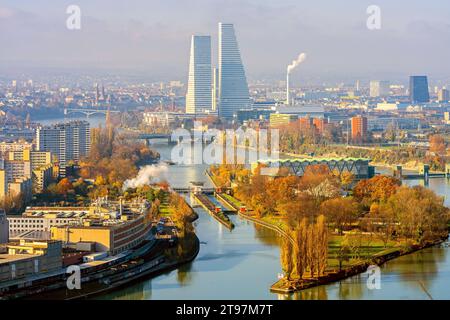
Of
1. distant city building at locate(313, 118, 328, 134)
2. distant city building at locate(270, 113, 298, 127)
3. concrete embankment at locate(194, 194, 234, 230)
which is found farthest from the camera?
distant city building at locate(270, 113, 298, 127)

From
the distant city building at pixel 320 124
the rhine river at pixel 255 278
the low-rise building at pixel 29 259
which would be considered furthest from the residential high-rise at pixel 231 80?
the low-rise building at pixel 29 259

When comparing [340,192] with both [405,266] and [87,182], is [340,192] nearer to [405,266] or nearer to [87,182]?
[87,182]

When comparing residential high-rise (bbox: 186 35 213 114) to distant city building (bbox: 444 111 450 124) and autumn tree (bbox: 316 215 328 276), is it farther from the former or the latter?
autumn tree (bbox: 316 215 328 276)

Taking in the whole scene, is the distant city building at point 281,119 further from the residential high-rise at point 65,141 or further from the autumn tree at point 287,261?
the autumn tree at point 287,261

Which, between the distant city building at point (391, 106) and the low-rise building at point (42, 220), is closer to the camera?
the low-rise building at point (42, 220)

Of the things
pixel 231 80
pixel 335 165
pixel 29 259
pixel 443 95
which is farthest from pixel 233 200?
pixel 443 95

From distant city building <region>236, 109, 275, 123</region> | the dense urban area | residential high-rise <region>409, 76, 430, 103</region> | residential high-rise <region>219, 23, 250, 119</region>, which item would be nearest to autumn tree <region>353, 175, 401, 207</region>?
the dense urban area

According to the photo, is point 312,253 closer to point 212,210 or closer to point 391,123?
point 212,210
